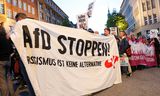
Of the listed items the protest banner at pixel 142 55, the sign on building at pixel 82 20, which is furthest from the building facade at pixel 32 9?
the sign on building at pixel 82 20

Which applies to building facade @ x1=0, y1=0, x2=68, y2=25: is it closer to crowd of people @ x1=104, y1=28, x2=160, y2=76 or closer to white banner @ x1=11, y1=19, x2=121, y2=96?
crowd of people @ x1=104, y1=28, x2=160, y2=76

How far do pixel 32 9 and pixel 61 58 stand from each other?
68887mm

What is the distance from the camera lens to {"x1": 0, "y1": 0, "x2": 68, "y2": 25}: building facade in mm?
56834

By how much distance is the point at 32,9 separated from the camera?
7438 centimetres

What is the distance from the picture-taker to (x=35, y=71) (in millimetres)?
6188

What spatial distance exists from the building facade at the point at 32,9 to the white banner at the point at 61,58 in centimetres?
4695

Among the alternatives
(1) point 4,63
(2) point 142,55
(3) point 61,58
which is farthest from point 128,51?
(1) point 4,63

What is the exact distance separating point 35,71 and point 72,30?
1.85m

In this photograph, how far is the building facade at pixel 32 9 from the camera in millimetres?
56834

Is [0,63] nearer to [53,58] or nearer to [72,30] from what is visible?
[53,58]

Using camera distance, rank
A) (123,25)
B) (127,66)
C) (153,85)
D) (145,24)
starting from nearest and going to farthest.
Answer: (153,85), (127,66), (145,24), (123,25)

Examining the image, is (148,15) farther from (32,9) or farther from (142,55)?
(142,55)

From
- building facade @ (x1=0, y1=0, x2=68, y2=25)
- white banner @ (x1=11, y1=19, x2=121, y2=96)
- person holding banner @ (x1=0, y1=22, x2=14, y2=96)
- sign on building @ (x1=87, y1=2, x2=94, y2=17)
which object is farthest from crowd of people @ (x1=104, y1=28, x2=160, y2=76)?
building facade @ (x1=0, y1=0, x2=68, y2=25)

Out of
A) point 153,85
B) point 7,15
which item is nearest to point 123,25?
point 7,15
